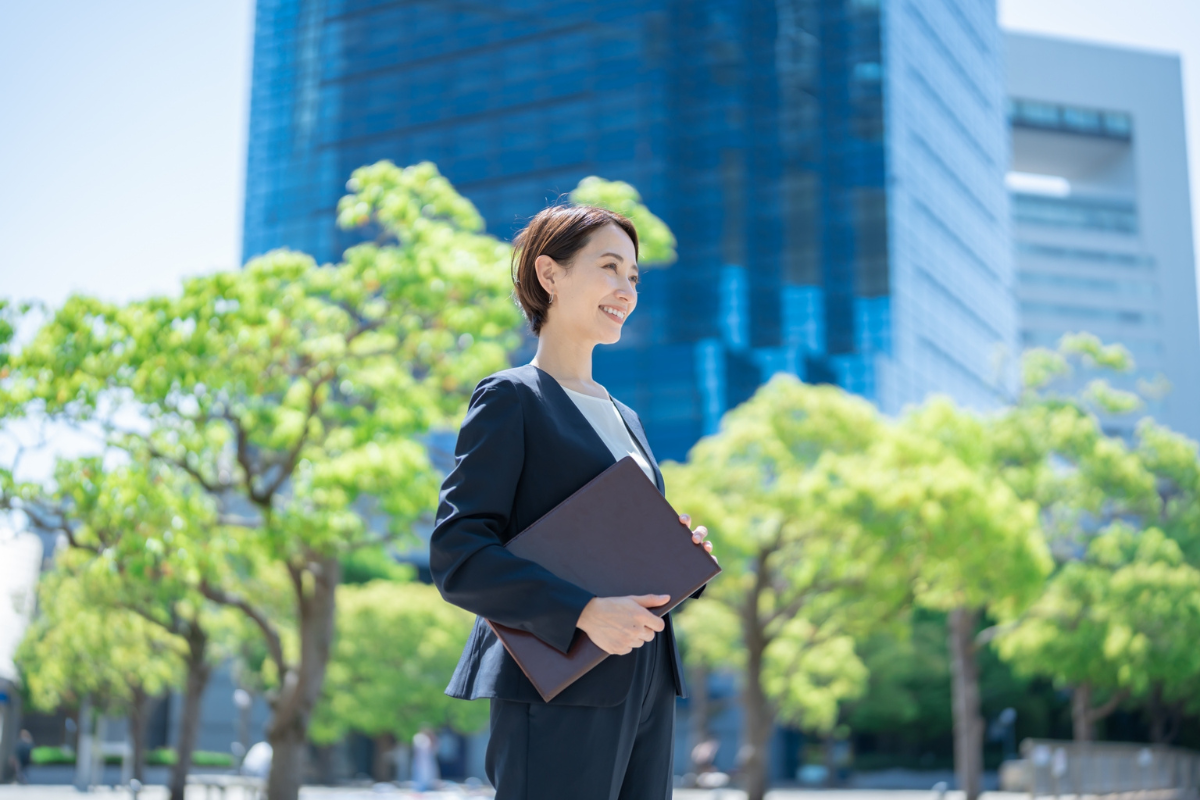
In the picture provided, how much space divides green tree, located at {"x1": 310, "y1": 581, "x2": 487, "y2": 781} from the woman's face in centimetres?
2573

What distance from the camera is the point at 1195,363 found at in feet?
220

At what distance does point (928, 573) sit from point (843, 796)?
48.0ft

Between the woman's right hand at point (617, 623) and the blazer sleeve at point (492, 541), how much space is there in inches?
0.8

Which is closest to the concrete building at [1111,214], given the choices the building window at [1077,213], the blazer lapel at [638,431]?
the building window at [1077,213]

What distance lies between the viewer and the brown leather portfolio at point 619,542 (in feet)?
5.61

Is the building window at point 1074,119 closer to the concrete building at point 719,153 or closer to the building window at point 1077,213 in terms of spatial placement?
the building window at point 1077,213

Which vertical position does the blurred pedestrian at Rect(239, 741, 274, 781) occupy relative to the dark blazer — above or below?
below

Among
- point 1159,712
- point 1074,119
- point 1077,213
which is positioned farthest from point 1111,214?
point 1159,712

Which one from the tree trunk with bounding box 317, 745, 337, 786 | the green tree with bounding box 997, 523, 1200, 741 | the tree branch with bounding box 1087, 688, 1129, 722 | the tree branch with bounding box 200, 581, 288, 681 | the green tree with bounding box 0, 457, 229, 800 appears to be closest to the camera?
the green tree with bounding box 0, 457, 229, 800

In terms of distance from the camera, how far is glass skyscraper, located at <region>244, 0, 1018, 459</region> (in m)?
44.2

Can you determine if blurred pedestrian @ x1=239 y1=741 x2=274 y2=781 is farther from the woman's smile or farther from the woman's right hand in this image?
the woman's right hand

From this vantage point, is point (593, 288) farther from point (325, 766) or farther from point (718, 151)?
point (718, 151)

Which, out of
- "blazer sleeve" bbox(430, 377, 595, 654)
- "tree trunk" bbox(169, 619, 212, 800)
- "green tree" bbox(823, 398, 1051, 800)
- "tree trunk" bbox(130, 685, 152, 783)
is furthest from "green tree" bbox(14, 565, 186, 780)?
"blazer sleeve" bbox(430, 377, 595, 654)

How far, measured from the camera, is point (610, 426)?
2020mm
